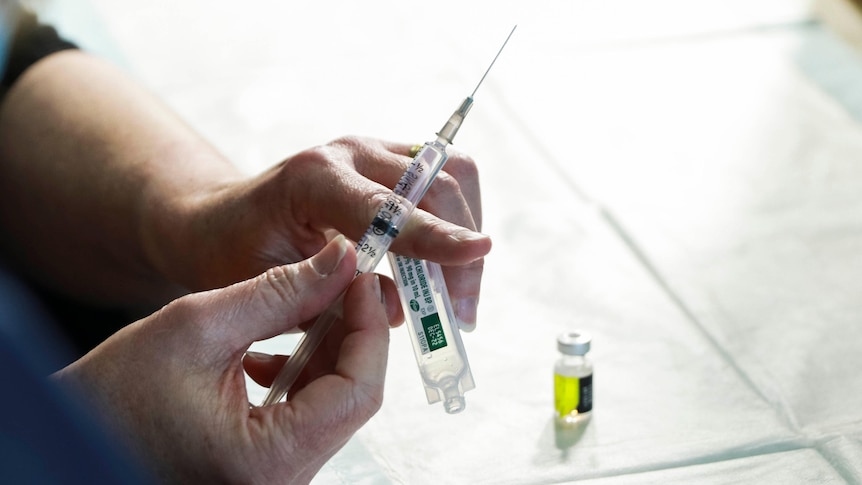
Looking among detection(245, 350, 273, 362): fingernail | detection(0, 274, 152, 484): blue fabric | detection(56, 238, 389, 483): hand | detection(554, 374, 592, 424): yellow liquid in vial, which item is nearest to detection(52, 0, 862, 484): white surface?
detection(554, 374, 592, 424): yellow liquid in vial

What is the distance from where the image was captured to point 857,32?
6.21ft

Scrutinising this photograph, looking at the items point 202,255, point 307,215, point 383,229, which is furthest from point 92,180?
point 383,229

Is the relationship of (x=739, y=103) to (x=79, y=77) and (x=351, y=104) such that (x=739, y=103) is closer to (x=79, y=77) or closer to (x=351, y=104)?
(x=351, y=104)

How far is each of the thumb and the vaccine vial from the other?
286 mm

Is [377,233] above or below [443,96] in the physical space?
above

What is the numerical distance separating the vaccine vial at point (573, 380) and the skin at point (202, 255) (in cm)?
11

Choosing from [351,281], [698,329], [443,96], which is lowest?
[698,329]

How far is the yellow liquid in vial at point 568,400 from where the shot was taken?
97cm

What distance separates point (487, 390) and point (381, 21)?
1.06m

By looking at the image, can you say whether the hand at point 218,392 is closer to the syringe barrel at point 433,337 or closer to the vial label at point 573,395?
the syringe barrel at point 433,337

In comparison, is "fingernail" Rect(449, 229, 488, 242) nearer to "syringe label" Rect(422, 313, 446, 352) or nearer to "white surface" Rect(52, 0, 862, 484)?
"syringe label" Rect(422, 313, 446, 352)

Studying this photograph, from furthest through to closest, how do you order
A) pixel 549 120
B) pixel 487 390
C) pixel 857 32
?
1. pixel 857 32
2. pixel 549 120
3. pixel 487 390

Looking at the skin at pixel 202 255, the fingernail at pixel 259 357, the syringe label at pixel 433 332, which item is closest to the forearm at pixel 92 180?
the skin at pixel 202 255

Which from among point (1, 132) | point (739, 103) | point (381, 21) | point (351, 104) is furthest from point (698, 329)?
point (381, 21)
